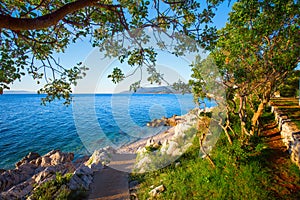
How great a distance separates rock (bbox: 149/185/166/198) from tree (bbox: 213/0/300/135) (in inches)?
165

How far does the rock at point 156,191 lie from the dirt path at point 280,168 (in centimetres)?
322

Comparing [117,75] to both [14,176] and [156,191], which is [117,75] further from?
[14,176]

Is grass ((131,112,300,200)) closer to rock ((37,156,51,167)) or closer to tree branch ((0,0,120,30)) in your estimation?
tree branch ((0,0,120,30))

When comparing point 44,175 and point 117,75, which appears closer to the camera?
point 117,75

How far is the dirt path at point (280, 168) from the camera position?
4043mm

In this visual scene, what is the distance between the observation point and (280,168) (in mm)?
4801

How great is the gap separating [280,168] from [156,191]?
4.01 metres

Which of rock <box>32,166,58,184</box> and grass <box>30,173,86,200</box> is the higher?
grass <box>30,173,86,200</box>

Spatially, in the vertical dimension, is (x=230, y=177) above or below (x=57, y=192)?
above

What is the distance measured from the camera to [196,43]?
3924 mm

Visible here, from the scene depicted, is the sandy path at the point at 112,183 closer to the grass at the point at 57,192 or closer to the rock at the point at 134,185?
the rock at the point at 134,185

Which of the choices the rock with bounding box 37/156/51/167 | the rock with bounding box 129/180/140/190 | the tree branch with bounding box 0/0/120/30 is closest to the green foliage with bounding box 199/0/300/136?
the tree branch with bounding box 0/0/120/30

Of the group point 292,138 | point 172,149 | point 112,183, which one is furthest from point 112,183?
point 292,138

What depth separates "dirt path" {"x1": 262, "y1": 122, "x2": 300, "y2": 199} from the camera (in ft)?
13.3
